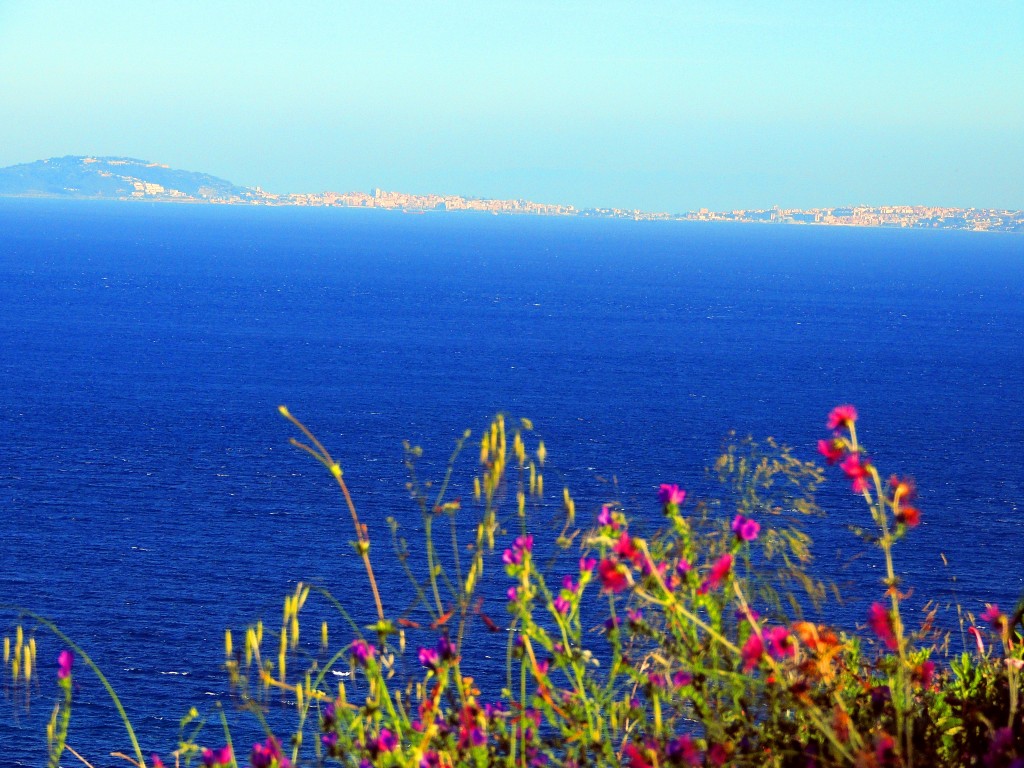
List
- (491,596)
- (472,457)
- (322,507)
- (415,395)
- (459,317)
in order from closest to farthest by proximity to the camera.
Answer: (491,596), (322,507), (472,457), (415,395), (459,317)

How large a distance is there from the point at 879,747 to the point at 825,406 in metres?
103

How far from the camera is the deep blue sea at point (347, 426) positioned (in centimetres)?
5516

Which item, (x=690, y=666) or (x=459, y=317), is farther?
(x=459, y=317)

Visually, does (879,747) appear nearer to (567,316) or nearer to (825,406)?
(825,406)

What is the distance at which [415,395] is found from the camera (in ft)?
330

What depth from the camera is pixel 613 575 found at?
10.2 ft

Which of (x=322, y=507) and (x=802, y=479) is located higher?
(x=802, y=479)

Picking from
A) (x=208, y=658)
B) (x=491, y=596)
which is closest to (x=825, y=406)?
(x=491, y=596)

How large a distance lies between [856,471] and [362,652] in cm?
152

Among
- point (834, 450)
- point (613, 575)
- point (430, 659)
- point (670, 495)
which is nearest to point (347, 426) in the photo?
point (430, 659)

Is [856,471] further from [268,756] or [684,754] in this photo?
[268,756]

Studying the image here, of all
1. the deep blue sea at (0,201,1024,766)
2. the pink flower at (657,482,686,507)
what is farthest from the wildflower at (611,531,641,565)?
the deep blue sea at (0,201,1024,766)

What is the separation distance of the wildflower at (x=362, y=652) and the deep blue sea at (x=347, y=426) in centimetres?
940

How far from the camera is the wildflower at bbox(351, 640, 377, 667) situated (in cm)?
369
